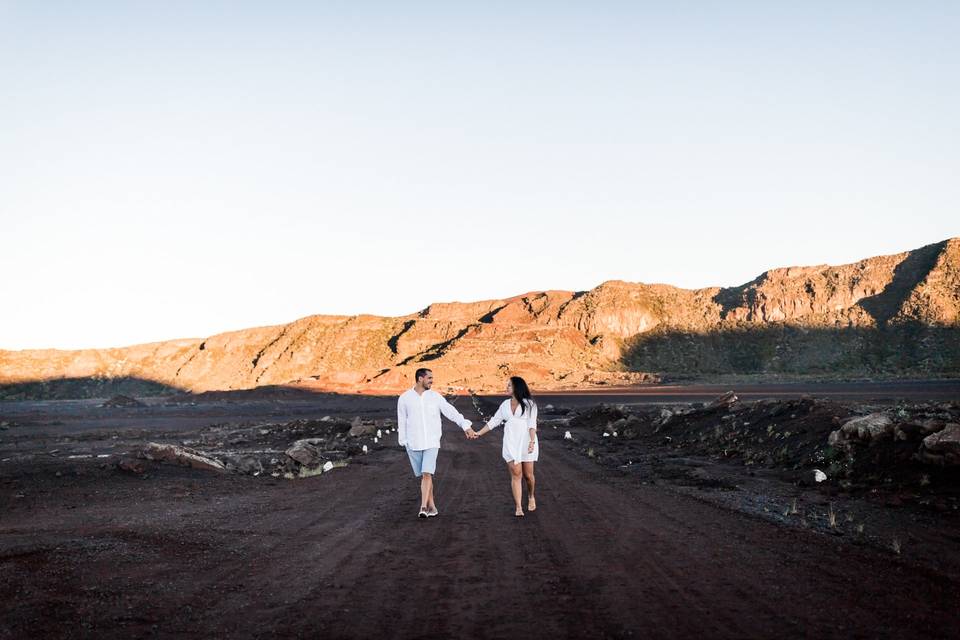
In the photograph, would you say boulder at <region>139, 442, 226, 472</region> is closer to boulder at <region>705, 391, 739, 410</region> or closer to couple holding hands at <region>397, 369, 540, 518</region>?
couple holding hands at <region>397, 369, 540, 518</region>

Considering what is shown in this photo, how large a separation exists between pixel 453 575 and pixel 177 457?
1243cm

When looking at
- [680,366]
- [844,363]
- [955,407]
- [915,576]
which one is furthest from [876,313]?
[915,576]

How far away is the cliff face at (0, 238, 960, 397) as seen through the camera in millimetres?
97125

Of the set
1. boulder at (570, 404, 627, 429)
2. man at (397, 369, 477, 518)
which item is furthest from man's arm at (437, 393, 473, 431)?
boulder at (570, 404, 627, 429)

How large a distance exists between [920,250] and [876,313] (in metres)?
16.5

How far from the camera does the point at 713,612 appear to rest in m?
5.55

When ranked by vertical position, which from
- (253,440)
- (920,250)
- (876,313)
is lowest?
(253,440)

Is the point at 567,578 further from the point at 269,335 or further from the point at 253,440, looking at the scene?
the point at 269,335

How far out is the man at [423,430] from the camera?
10.4 metres

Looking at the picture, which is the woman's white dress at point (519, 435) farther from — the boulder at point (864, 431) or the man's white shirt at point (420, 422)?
→ the boulder at point (864, 431)

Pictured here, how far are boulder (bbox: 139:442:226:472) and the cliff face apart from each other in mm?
66893

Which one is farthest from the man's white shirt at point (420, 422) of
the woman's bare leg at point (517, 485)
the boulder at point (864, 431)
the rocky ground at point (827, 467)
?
the boulder at point (864, 431)

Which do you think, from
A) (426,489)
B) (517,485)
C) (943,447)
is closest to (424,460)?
(426,489)

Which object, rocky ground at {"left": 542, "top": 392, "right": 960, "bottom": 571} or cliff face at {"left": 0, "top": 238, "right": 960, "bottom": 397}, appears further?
cliff face at {"left": 0, "top": 238, "right": 960, "bottom": 397}
